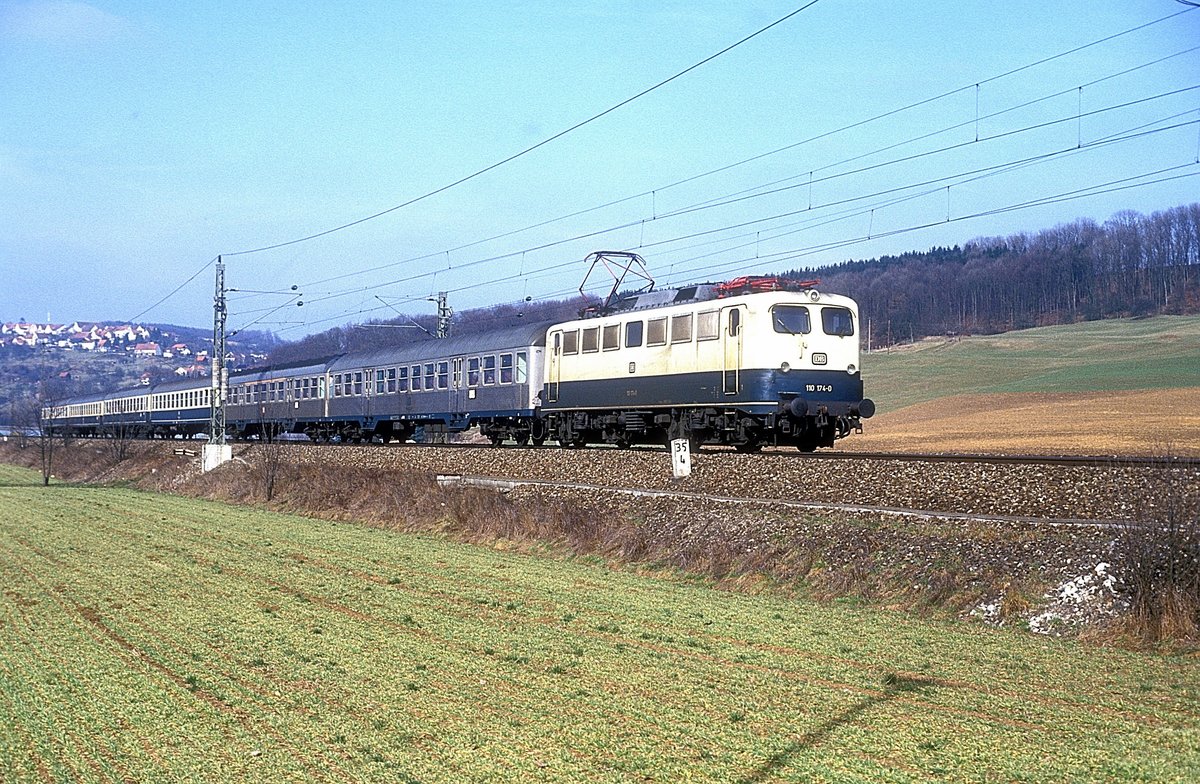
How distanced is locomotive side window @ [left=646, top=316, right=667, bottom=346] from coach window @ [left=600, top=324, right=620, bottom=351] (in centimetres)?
147

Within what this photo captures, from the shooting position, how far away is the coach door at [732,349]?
24156 mm

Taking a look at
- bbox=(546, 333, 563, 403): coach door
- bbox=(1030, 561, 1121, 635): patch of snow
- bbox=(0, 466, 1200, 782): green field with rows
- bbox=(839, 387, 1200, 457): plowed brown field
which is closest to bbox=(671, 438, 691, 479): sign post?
bbox=(0, 466, 1200, 782): green field with rows

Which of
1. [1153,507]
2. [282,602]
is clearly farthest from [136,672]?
[1153,507]

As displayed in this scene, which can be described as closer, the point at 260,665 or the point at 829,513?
the point at 260,665

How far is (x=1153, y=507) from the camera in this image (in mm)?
11992

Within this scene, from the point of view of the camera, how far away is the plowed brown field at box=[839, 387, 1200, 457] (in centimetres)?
3522

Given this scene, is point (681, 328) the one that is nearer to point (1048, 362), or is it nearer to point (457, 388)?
point (457, 388)

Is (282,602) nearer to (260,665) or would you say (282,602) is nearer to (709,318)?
(260,665)

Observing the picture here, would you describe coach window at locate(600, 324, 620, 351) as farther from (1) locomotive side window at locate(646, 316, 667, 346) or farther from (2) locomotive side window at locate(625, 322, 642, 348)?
(1) locomotive side window at locate(646, 316, 667, 346)

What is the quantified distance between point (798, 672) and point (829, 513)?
6419 millimetres

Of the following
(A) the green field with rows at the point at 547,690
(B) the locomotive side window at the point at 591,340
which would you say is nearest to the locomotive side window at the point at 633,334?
(B) the locomotive side window at the point at 591,340

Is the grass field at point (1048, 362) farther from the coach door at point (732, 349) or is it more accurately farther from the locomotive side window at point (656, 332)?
the coach door at point (732, 349)

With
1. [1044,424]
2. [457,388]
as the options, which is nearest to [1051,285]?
[1044,424]

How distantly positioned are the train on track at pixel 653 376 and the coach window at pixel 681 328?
4 cm
